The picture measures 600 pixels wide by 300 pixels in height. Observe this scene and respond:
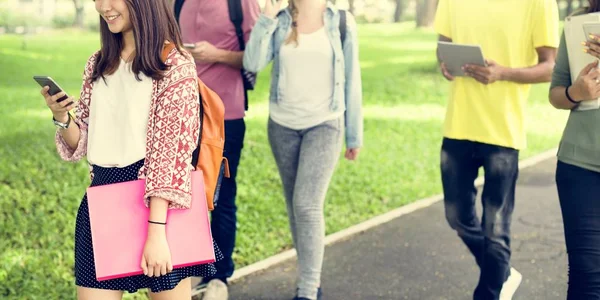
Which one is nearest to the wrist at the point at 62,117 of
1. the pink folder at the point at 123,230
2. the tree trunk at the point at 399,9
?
the pink folder at the point at 123,230

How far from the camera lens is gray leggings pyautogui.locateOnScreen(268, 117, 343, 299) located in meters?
5.05

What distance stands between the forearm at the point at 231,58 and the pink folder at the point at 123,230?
2051 mm

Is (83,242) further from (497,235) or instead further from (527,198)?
(527,198)

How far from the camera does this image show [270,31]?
197 inches

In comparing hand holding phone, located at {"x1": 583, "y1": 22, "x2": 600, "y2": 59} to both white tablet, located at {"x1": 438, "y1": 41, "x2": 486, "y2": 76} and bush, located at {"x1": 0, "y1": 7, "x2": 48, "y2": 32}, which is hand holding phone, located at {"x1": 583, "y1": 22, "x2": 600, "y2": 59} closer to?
white tablet, located at {"x1": 438, "y1": 41, "x2": 486, "y2": 76}

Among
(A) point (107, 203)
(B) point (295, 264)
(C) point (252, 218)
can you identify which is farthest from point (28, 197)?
(A) point (107, 203)

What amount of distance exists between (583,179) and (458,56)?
3.78ft

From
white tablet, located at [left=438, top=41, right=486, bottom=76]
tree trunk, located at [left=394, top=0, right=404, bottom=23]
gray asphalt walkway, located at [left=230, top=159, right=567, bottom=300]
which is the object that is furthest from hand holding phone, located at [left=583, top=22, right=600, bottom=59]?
tree trunk, located at [left=394, top=0, right=404, bottom=23]

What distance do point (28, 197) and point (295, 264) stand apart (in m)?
2.70

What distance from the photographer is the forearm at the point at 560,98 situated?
4.06m

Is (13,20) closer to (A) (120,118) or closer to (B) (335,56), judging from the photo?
(B) (335,56)

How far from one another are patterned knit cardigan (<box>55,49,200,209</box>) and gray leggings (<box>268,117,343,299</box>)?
176 centimetres

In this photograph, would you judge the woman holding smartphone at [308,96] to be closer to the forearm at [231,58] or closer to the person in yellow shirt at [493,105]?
the forearm at [231,58]

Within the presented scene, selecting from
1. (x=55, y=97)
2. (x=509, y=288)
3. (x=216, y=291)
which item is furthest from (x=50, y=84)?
(x=509, y=288)
